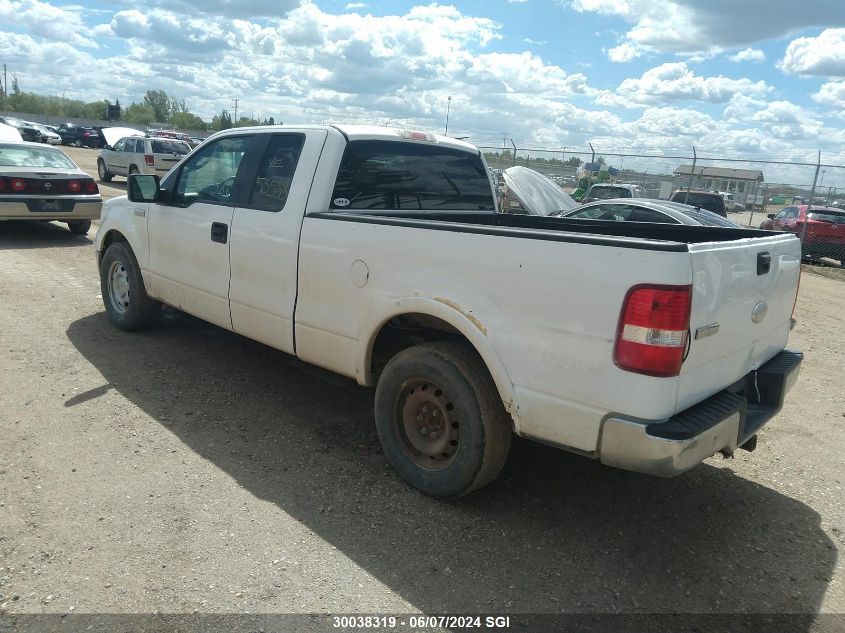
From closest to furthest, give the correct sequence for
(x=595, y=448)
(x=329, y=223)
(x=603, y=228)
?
(x=595, y=448)
(x=329, y=223)
(x=603, y=228)

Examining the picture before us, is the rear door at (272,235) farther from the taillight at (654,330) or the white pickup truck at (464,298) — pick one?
the taillight at (654,330)

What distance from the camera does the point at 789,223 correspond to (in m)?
17.1

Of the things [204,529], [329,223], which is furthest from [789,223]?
[204,529]

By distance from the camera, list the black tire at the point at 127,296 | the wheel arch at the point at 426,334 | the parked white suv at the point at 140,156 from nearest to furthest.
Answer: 1. the wheel arch at the point at 426,334
2. the black tire at the point at 127,296
3. the parked white suv at the point at 140,156

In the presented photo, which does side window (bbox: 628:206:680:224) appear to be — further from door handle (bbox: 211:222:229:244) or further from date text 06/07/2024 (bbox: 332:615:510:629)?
date text 06/07/2024 (bbox: 332:615:510:629)

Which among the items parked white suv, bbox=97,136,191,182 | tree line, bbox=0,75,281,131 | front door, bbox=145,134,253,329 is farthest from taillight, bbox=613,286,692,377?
tree line, bbox=0,75,281,131

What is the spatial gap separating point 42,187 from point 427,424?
9.16m

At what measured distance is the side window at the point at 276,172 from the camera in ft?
13.8

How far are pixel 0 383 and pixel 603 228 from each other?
178 inches

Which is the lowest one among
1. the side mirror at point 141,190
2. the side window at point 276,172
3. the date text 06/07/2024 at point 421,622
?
the date text 06/07/2024 at point 421,622

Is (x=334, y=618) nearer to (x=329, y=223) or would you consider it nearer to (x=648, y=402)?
(x=648, y=402)

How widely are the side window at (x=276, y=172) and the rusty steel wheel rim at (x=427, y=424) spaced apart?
1.54m

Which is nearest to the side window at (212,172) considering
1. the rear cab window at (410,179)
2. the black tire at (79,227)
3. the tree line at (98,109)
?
the rear cab window at (410,179)

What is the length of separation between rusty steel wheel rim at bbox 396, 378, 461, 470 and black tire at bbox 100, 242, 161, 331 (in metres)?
3.27
